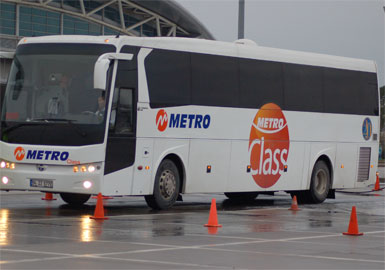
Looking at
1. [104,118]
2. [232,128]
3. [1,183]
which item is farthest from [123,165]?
[232,128]

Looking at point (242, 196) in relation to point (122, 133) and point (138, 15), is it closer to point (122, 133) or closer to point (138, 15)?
point (122, 133)

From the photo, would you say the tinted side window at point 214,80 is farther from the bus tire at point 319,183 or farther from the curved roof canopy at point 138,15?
the curved roof canopy at point 138,15

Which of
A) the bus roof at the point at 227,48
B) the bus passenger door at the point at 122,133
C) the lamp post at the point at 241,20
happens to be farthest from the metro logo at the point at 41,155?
the lamp post at the point at 241,20

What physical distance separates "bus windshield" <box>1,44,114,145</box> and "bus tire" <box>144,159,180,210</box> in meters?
1.98

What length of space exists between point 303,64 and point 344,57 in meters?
2.06

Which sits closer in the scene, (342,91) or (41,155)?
(41,155)

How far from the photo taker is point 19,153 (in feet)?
64.5

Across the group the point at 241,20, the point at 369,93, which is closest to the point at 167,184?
the point at 369,93

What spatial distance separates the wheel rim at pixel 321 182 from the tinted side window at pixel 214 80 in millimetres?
4200

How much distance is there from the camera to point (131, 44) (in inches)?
804

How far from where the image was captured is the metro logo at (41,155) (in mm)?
19375

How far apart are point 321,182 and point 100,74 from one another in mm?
9387

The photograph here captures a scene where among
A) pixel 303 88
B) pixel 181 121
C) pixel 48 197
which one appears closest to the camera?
pixel 181 121

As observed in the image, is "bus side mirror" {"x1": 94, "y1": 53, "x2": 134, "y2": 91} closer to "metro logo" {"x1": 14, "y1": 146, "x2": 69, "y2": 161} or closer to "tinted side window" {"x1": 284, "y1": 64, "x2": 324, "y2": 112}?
"metro logo" {"x1": 14, "y1": 146, "x2": 69, "y2": 161}
